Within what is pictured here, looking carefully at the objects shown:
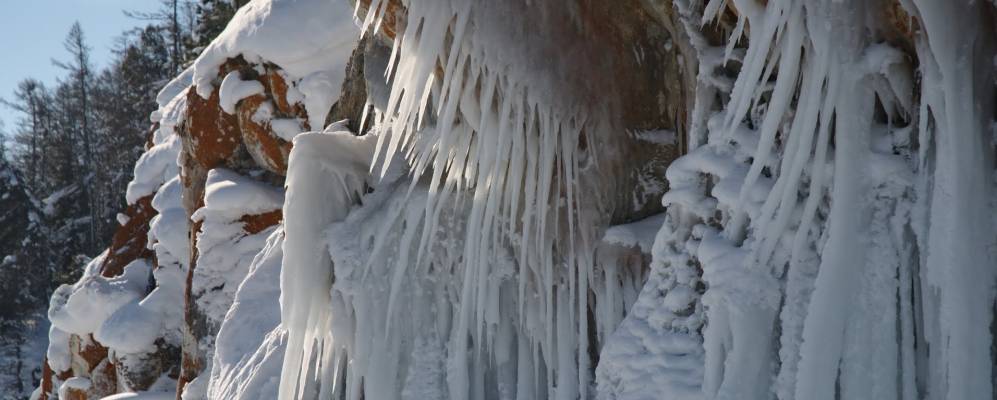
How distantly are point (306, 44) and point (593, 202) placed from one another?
458 cm

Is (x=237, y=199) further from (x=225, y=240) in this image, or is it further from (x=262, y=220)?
(x=225, y=240)

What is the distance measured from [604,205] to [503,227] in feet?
1.90

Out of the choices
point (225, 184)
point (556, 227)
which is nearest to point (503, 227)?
point (556, 227)

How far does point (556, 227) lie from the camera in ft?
15.4

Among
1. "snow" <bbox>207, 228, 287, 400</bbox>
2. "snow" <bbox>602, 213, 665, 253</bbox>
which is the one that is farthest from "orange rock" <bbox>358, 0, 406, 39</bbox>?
"snow" <bbox>207, 228, 287, 400</bbox>

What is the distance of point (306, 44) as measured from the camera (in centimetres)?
819

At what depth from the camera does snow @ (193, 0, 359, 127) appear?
26.7 feet

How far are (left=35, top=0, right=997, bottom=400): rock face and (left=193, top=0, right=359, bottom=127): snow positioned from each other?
0.08 ft

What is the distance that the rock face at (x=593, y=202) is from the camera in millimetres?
2574

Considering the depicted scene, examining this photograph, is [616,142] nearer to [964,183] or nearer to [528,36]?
[528,36]

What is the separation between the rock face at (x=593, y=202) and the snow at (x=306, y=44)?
0.03m

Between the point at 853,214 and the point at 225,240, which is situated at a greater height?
the point at 225,240

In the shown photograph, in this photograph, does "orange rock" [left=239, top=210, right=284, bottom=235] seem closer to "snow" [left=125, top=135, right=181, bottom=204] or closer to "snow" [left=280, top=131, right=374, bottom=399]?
"snow" [left=280, top=131, right=374, bottom=399]

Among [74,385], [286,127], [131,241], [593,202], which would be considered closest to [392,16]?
[593,202]
